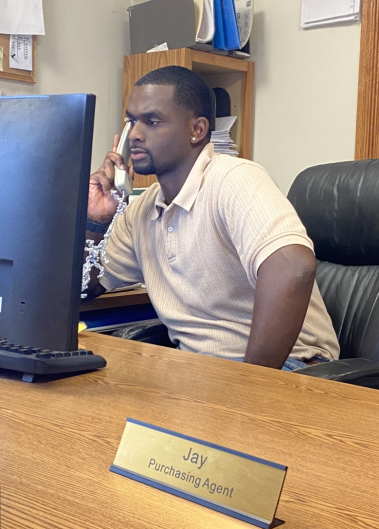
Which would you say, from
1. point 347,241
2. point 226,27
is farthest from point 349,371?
point 226,27

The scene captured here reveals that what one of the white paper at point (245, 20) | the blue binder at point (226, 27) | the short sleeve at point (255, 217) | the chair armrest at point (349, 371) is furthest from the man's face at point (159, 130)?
the white paper at point (245, 20)

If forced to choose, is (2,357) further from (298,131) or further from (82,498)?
(298,131)

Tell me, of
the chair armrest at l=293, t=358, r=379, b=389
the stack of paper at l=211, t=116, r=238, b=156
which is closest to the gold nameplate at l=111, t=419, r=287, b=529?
the chair armrest at l=293, t=358, r=379, b=389

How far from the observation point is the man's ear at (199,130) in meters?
1.56

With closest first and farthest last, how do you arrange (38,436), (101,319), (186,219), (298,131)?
(38,436)
(186,219)
(101,319)
(298,131)

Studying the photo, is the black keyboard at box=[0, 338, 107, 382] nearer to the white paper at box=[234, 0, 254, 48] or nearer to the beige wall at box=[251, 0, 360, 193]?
the beige wall at box=[251, 0, 360, 193]

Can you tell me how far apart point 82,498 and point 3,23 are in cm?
199

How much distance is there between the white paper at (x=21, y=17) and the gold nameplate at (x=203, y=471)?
194 centimetres

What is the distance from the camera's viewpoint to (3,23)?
2.13m

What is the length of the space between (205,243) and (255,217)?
17 centimetres

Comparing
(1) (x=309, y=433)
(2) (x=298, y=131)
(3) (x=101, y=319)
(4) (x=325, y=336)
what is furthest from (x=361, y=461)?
(2) (x=298, y=131)

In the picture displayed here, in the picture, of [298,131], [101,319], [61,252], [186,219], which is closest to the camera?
[61,252]

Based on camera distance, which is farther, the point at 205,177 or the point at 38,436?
the point at 205,177

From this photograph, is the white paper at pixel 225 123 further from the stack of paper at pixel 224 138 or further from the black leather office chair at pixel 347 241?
the black leather office chair at pixel 347 241
